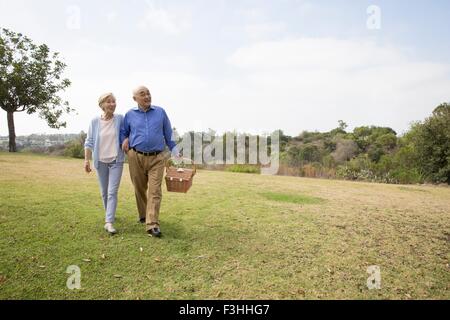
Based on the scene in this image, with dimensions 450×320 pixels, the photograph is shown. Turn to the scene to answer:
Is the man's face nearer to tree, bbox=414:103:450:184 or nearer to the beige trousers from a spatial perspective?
the beige trousers

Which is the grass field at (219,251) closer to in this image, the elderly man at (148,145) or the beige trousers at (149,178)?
the beige trousers at (149,178)

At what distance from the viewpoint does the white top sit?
4.67m

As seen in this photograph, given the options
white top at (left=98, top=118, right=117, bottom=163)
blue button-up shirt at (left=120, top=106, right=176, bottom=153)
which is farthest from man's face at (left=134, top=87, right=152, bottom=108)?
white top at (left=98, top=118, right=117, bottom=163)

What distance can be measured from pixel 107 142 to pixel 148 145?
59 centimetres

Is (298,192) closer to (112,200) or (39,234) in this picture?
(112,200)

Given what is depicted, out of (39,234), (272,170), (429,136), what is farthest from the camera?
(272,170)

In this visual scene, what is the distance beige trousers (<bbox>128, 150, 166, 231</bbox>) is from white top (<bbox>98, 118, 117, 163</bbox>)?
0.24 metres

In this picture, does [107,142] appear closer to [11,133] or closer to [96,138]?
[96,138]

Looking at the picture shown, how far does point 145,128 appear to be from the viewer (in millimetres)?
4617

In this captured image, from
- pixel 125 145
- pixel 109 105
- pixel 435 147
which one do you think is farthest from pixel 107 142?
pixel 435 147

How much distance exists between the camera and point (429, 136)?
1627cm
